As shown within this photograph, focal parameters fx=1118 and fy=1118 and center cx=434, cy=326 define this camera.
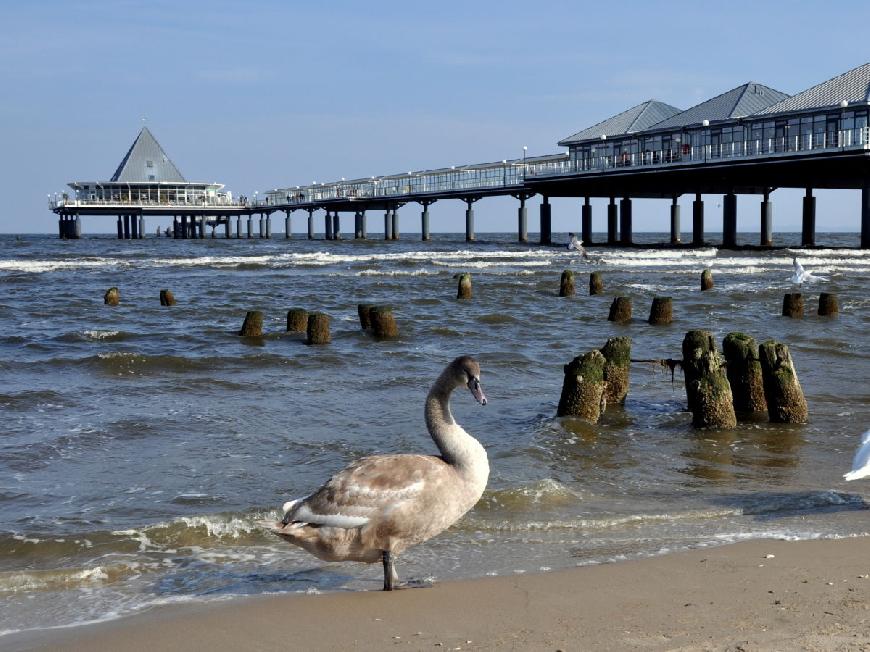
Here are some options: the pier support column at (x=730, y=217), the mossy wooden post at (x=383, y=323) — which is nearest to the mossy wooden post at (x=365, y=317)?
the mossy wooden post at (x=383, y=323)

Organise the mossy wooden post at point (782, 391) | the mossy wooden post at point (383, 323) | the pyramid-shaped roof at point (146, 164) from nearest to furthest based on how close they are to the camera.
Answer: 1. the mossy wooden post at point (782, 391)
2. the mossy wooden post at point (383, 323)
3. the pyramid-shaped roof at point (146, 164)

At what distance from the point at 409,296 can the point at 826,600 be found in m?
22.9

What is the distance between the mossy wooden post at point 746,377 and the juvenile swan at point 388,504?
18.6 feet

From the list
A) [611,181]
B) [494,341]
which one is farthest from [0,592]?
[611,181]

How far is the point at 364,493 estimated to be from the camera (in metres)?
5.14

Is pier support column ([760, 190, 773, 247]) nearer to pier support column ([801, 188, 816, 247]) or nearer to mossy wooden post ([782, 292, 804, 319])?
pier support column ([801, 188, 816, 247])

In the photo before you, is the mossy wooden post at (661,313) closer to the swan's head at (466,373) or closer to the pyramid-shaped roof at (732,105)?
the swan's head at (466,373)

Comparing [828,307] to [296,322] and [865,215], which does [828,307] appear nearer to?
[296,322]

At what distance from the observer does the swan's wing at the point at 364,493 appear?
16.7 ft

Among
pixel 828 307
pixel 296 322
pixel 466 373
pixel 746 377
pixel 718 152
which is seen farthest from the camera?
pixel 718 152

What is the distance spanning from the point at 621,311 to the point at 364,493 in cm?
1568

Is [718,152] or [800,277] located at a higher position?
[718,152]

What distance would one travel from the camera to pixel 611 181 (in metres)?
56.6

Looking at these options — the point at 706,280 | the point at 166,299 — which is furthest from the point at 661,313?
the point at 166,299
